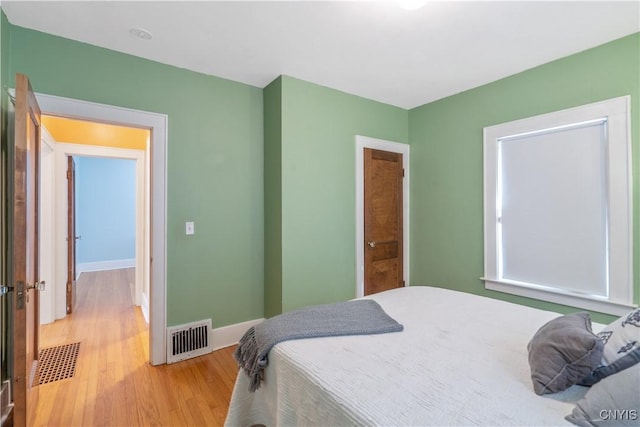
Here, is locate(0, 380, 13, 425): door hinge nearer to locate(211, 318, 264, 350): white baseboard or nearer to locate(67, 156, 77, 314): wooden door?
locate(211, 318, 264, 350): white baseboard

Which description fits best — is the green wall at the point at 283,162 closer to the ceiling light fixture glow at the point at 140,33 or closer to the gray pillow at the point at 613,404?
the ceiling light fixture glow at the point at 140,33

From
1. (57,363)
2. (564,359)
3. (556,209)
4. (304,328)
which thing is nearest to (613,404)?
(564,359)

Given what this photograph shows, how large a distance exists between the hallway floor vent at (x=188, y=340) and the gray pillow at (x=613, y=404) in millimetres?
2547

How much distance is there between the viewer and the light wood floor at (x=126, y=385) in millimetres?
1833

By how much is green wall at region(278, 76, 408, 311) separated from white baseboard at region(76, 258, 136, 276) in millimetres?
5745

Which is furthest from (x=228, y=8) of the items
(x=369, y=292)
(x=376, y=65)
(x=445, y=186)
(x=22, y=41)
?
(x=369, y=292)

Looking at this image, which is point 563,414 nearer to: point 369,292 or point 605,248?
point 605,248

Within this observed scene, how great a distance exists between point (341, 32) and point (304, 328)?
195cm

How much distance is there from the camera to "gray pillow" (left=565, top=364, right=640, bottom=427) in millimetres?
766

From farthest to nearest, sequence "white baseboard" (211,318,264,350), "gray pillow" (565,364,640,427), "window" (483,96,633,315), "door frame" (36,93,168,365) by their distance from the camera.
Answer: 1. "white baseboard" (211,318,264,350)
2. "door frame" (36,93,168,365)
3. "window" (483,96,633,315)
4. "gray pillow" (565,364,640,427)

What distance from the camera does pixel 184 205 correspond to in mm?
2572

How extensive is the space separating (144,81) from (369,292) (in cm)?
294

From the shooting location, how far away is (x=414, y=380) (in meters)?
1.04

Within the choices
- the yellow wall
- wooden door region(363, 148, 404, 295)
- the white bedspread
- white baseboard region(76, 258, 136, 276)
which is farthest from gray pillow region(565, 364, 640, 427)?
white baseboard region(76, 258, 136, 276)
